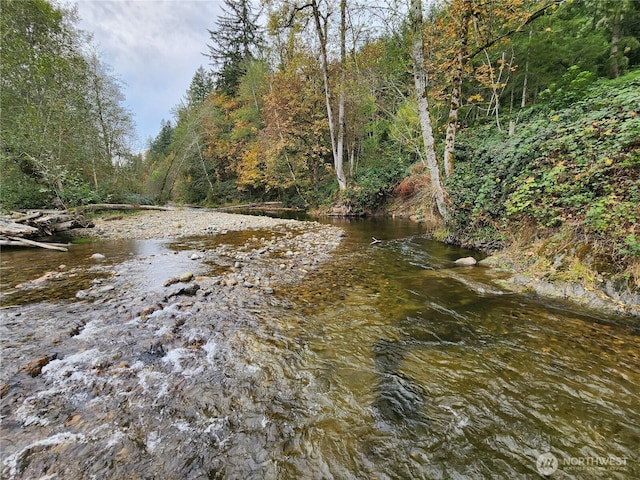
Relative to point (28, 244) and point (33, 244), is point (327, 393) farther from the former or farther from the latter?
point (28, 244)

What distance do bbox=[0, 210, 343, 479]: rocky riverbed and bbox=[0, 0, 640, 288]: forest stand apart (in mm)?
4391

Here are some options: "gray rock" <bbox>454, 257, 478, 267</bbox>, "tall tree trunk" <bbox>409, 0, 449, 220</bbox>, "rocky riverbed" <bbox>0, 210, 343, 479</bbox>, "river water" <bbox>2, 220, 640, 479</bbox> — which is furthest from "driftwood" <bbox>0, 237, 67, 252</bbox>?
"tall tree trunk" <bbox>409, 0, 449, 220</bbox>

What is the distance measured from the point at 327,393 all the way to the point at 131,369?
1718mm

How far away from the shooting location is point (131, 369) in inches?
92.5

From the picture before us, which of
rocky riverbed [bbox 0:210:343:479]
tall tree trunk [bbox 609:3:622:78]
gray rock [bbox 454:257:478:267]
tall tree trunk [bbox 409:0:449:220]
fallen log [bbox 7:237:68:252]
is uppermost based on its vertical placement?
tall tree trunk [bbox 609:3:622:78]

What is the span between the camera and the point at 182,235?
30.3ft

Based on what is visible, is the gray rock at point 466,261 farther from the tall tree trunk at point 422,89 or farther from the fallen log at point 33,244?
the fallen log at point 33,244

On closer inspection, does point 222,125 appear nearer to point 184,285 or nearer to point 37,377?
point 184,285

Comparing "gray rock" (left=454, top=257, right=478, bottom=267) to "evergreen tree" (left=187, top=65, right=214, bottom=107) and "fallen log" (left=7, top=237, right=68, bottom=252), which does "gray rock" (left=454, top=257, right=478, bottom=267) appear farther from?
"evergreen tree" (left=187, top=65, right=214, bottom=107)

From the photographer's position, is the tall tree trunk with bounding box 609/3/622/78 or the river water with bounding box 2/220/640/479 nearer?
the river water with bounding box 2/220/640/479

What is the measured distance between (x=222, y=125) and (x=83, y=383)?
1085 inches

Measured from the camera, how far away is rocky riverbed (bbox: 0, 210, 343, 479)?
5.30 feet

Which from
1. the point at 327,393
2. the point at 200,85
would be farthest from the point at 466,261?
the point at 200,85

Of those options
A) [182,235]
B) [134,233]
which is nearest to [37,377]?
[182,235]
